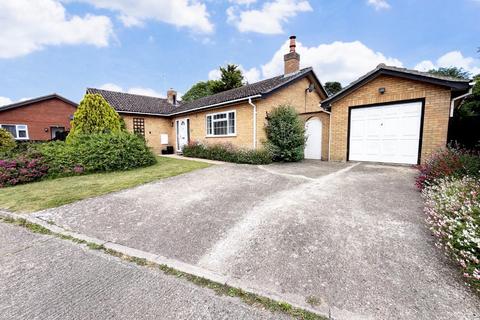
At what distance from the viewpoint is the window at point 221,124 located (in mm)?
12383

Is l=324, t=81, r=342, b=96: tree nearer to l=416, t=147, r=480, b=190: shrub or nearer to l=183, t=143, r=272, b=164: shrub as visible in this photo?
l=183, t=143, r=272, b=164: shrub

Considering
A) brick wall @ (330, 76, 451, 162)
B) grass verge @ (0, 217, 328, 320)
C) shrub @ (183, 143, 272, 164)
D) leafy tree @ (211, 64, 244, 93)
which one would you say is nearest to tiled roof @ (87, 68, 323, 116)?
shrub @ (183, 143, 272, 164)

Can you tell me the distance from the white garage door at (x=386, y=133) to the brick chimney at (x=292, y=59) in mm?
5126

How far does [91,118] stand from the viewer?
1010 cm

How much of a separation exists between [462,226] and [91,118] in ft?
41.7

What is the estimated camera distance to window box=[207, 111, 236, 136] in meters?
12.4

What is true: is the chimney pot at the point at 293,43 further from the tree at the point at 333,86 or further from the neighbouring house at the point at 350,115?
the tree at the point at 333,86

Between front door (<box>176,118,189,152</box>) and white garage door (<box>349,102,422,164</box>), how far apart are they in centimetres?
1098

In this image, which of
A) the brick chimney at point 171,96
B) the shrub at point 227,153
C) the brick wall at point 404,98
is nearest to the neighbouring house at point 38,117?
the brick chimney at point 171,96

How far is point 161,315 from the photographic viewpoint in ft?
6.00

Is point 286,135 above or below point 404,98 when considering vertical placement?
below

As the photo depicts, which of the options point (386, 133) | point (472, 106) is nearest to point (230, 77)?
point (386, 133)

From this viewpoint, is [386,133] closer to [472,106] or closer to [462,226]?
[462,226]

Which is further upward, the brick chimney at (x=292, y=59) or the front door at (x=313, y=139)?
the brick chimney at (x=292, y=59)
